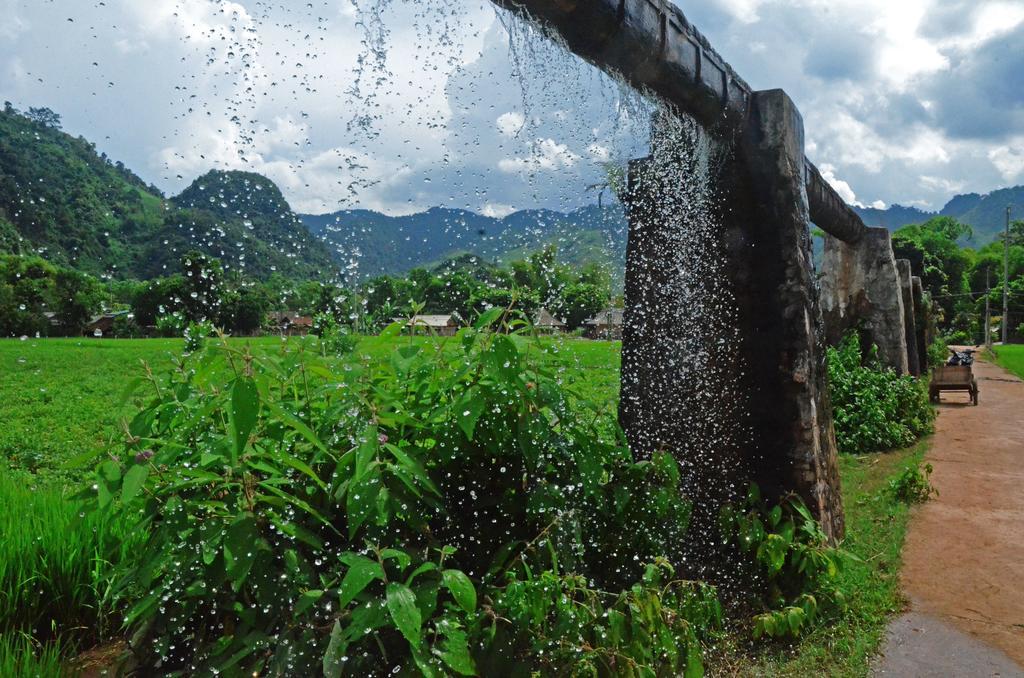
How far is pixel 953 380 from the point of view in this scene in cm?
1105

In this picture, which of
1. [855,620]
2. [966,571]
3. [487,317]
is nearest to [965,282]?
[966,571]

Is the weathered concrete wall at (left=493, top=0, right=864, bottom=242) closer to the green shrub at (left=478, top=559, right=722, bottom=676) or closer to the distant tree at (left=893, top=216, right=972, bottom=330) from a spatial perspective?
the green shrub at (left=478, top=559, right=722, bottom=676)

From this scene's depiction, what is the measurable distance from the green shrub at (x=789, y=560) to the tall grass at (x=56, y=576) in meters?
2.69

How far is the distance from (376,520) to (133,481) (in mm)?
638

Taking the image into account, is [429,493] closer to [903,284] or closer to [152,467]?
[152,467]

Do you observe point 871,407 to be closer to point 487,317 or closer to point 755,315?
point 755,315

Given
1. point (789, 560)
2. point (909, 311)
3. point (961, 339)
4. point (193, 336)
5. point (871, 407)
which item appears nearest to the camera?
point (193, 336)

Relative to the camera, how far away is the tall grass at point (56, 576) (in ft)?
9.50

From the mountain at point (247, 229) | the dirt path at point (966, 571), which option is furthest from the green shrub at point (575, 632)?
the mountain at point (247, 229)

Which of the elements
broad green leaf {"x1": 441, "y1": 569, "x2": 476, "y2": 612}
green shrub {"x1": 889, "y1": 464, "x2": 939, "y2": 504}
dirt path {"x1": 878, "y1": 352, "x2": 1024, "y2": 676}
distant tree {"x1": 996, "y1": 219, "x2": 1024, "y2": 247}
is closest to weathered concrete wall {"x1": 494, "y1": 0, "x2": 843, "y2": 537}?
dirt path {"x1": 878, "y1": 352, "x2": 1024, "y2": 676}

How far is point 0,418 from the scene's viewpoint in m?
8.58

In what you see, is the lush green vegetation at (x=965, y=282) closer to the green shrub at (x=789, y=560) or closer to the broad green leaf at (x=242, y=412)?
the green shrub at (x=789, y=560)

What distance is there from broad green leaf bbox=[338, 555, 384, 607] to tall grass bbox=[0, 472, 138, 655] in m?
1.50

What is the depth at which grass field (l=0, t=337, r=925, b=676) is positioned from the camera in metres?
2.89
